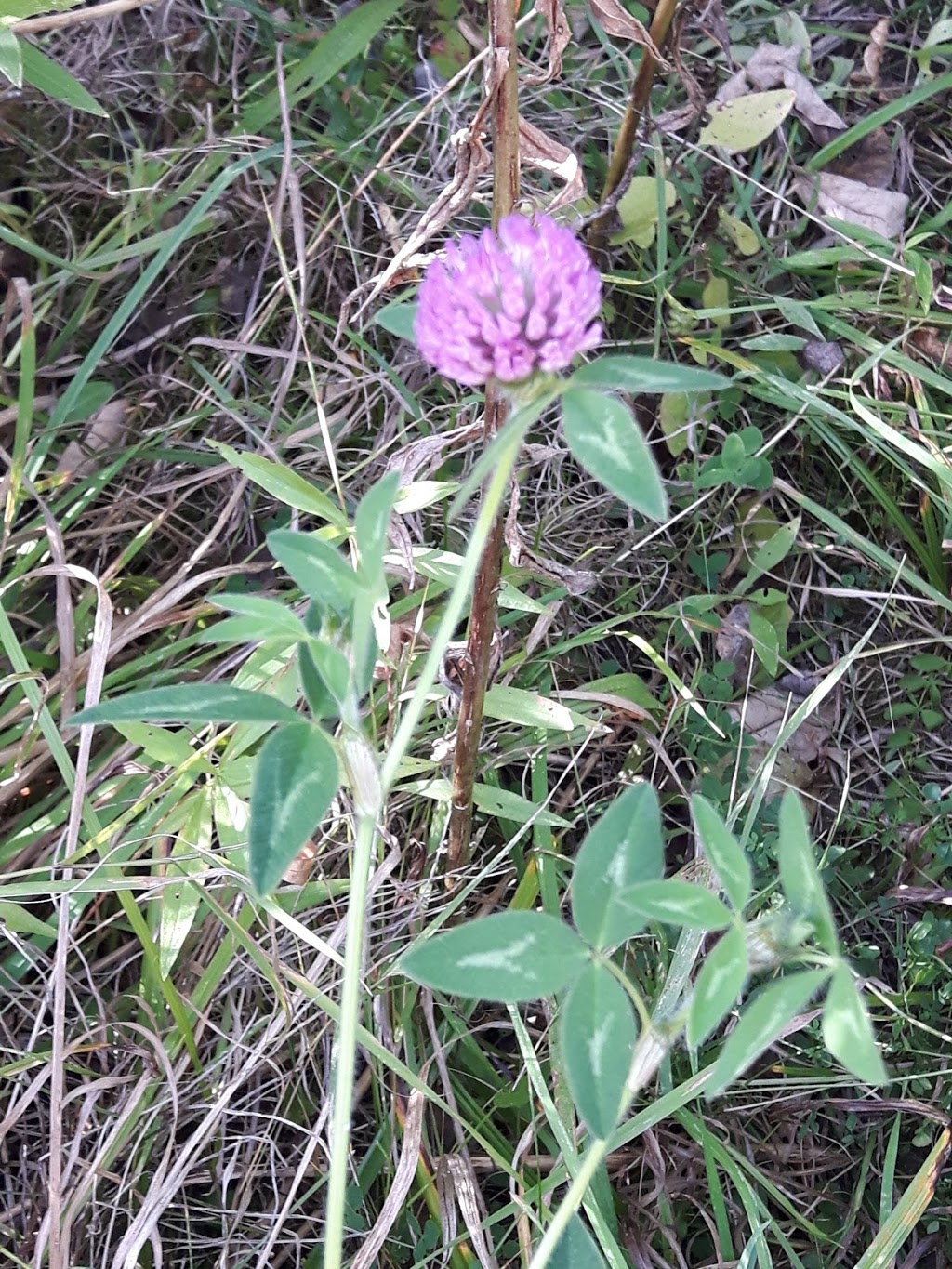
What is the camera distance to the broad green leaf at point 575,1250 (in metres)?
0.91

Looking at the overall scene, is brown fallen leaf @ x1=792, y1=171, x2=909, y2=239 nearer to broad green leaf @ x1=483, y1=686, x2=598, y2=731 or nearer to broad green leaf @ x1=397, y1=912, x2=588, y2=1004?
broad green leaf @ x1=483, y1=686, x2=598, y2=731

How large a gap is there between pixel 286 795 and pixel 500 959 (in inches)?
7.1

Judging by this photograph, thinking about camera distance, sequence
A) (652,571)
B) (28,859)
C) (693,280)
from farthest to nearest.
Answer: (693,280)
(652,571)
(28,859)

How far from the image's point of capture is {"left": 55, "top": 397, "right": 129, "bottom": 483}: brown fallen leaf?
1826 millimetres

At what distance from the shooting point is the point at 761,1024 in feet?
2.43

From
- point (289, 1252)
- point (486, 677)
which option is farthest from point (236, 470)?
point (289, 1252)

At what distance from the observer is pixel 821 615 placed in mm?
1755

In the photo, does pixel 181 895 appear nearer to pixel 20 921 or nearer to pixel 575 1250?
pixel 20 921

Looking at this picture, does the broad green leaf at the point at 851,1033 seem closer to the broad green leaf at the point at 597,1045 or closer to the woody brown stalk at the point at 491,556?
the broad green leaf at the point at 597,1045

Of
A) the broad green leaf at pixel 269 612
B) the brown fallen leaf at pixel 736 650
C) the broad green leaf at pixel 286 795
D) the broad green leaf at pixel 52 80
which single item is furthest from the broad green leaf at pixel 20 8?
the brown fallen leaf at pixel 736 650

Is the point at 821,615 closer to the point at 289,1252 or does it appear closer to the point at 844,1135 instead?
the point at 844,1135

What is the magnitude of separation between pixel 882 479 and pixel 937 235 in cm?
46

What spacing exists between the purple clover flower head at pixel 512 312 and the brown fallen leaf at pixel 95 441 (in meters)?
1.14

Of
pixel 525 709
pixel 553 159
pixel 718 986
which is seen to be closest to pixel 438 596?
pixel 525 709
